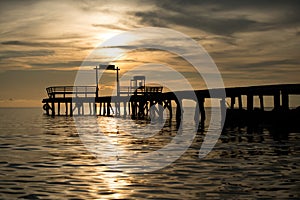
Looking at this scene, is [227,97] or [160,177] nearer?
[160,177]

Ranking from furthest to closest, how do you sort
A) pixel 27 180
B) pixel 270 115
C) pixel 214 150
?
pixel 270 115, pixel 214 150, pixel 27 180

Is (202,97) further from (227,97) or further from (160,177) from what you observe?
(160,177)

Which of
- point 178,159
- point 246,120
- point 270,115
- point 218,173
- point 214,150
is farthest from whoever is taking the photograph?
point 246,120

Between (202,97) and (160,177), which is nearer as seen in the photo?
(160,177)

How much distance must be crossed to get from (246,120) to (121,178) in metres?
28.2

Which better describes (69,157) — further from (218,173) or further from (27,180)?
(218,173)

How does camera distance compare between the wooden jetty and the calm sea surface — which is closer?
the calm sea surface

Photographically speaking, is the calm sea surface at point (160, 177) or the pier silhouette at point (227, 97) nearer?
the calm sea surface at point (160, 177)

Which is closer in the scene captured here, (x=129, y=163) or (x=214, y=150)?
(x=129, y=163)

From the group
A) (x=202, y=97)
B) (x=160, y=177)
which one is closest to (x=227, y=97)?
(x=202, y=97)

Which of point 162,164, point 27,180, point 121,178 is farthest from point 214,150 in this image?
point 27,180

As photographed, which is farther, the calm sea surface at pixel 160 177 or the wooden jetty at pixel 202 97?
the wooden jetty at pixel 202 97

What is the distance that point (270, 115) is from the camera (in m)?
35.3

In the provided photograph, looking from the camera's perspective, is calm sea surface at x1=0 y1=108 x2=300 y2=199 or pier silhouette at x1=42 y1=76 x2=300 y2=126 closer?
calm sea surface at x1=0 y1=108 x2=300 y2=199
